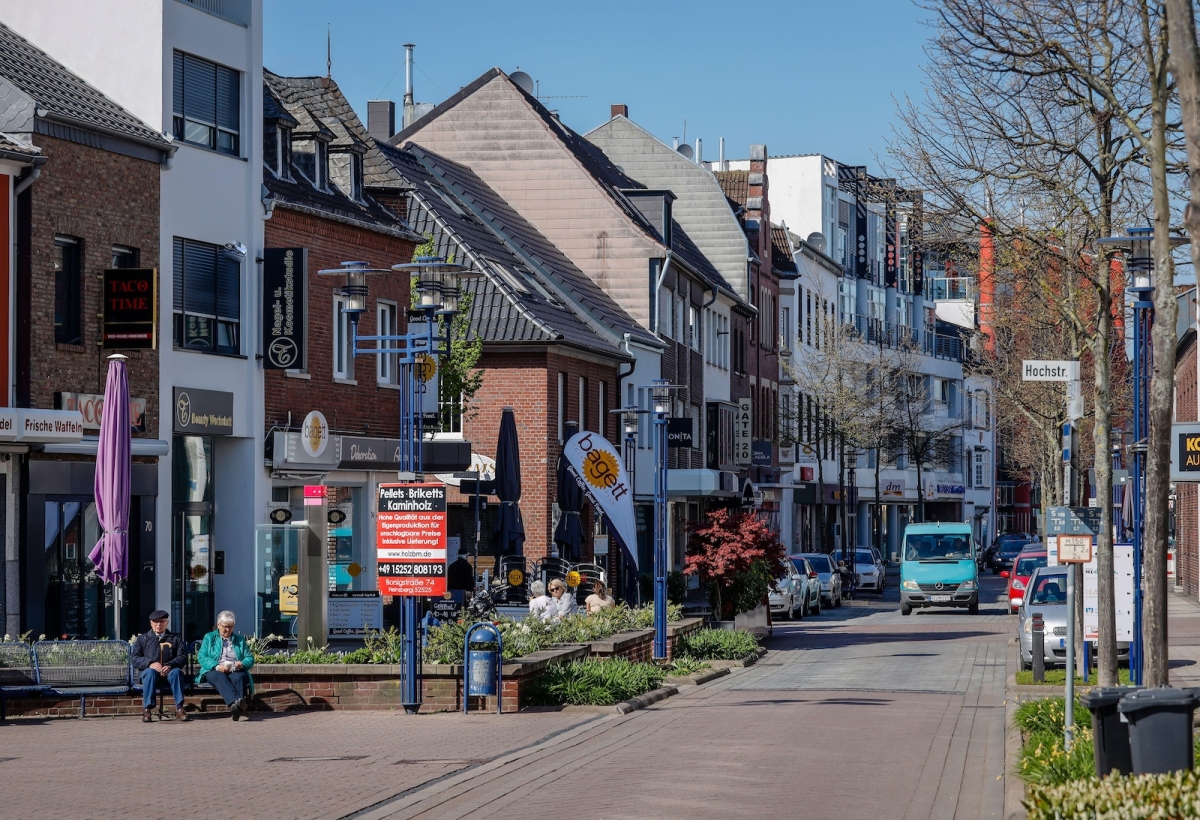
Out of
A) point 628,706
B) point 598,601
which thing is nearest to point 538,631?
point 628,706

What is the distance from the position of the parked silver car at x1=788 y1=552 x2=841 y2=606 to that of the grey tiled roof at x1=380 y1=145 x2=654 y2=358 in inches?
304

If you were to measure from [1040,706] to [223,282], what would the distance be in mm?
15123

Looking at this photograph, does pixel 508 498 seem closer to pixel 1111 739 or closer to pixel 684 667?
pixel 684 667

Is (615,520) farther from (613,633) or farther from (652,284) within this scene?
(652,284)

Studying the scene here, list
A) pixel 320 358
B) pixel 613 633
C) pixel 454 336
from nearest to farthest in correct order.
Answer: pixel 613 633, pixel 320 358, pixel 454 336

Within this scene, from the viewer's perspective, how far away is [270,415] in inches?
1077

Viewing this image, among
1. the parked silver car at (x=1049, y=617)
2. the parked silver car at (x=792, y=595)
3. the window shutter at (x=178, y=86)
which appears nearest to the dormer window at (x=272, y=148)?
the window shutter at (x=178, y=86)

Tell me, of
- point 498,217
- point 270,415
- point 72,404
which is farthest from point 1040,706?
point 498,217

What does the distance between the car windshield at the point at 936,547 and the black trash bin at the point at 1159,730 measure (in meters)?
34.4

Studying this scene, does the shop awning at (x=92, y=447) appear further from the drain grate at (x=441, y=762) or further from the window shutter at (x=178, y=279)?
the drain grate at (x=441, y=762)

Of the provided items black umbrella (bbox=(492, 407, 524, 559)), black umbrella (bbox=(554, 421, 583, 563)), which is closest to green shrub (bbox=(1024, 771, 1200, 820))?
black umbrella (bbox=(492, 407, 524, 559))

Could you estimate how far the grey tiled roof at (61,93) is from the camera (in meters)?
22.9

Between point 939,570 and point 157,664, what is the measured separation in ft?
93.8

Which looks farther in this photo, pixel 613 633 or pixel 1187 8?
pixel 613 633
